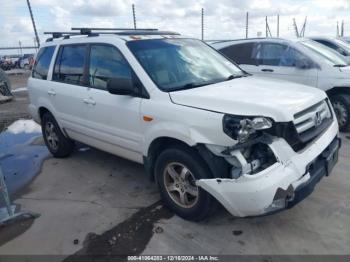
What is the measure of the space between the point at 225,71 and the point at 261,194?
1984 mm

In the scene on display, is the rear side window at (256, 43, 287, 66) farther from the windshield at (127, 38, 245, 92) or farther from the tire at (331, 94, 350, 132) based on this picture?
the windshield at (127, 38, 245, 92)

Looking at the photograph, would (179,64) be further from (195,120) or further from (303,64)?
(303,64)

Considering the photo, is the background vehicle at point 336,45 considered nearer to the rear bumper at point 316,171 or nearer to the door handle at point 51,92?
the rear bumper at point 316,171

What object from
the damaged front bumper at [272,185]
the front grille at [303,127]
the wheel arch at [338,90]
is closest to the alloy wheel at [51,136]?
the damaged front bumper at [272,185]

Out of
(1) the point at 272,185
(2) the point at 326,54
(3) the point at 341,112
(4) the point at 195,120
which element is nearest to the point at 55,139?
(4) the point at 195,120

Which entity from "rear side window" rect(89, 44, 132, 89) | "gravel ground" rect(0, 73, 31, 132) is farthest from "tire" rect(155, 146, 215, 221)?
"gravel ground" rect(0, 73, 31, 132)

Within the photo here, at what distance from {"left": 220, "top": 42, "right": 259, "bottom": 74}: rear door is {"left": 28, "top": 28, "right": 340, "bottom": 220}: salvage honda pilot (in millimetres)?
3151

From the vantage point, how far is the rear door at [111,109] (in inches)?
157

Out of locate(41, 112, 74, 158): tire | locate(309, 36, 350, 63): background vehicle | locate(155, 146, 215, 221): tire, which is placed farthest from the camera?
locate(309, 36, 350, 63): background vehicle

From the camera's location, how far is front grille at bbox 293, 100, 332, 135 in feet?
10.5

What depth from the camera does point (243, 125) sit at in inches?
116

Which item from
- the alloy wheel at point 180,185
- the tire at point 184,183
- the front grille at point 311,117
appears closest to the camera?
the front grille at point 311,117

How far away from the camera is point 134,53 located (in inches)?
157

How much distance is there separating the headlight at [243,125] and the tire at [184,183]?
0.44 m
